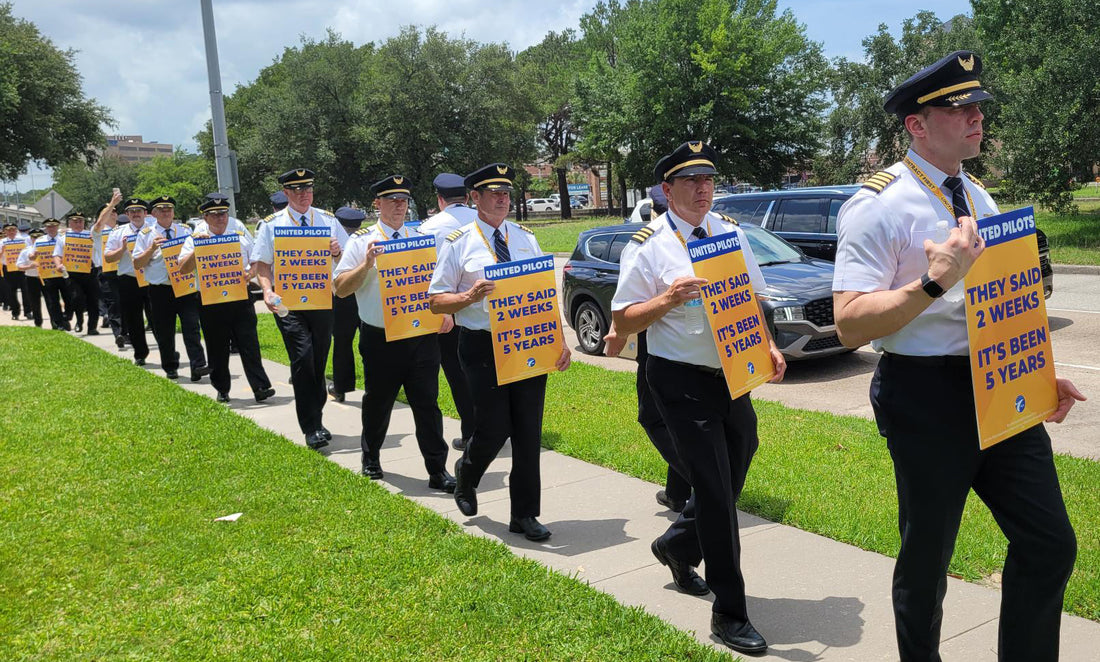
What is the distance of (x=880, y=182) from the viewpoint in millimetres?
3016

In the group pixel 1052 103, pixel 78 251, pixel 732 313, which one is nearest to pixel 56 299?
pixel 78 251

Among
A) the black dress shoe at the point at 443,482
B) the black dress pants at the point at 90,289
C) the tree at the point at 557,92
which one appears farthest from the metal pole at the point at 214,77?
the tree at the point at 557,92

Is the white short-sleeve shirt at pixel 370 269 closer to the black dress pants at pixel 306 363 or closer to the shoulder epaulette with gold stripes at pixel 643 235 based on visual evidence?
the black dress pants at pixel 306 363

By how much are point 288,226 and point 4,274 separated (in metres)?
17.4

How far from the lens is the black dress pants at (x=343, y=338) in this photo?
9.28 m

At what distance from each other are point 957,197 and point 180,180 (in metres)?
108

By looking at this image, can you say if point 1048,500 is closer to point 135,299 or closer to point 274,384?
point 274,384

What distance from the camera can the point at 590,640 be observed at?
12.9 feet

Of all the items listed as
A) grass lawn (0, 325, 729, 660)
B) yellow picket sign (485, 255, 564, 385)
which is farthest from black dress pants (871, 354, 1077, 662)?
yellow picket sign (485, 255, 564, 385)

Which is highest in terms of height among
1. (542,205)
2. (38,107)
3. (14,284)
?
(38,107)

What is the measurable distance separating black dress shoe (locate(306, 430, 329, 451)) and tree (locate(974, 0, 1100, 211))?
764 inches

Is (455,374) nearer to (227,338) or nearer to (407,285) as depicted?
(407,285)

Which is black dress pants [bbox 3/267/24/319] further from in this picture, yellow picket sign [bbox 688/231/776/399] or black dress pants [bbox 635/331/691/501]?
yellow picket sign [bbox 688/231/776/399]

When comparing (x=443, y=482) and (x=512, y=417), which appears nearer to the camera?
(x=512, y=417)
